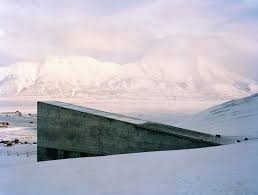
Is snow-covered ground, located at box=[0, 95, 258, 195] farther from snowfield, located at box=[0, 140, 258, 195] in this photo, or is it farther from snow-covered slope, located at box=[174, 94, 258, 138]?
snow-covered slope, located at box=[174, 94, 258, 138]

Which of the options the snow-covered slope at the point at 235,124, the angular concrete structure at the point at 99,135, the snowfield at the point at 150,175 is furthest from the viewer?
the snow-covered slope at the point at 235,124

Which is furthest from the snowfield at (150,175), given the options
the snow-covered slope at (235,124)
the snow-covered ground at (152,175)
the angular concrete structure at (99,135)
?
the snow-covered slope at (235,124)

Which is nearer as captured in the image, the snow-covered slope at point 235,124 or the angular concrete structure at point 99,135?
the angular concrete structure at point 99,135

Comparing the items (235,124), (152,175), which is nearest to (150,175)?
(152,175)

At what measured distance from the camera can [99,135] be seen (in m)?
9.79

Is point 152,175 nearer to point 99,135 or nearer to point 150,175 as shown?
point 150,175

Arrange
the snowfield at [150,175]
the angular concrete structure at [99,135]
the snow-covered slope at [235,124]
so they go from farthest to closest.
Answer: the snow-covered slope at [235,124]
the angular concrete structure at [99,135]
the snowfield at [150,175]

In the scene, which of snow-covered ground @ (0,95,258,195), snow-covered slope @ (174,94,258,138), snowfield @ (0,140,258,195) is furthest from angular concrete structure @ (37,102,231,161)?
snow-covered slope @ (174,94,258,138)

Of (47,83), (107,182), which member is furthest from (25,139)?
(47,83)

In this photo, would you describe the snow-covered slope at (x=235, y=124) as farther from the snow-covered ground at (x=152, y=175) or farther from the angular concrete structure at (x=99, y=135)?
the snow-covered ground at (x=152, y=175)

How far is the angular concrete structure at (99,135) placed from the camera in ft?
29.1

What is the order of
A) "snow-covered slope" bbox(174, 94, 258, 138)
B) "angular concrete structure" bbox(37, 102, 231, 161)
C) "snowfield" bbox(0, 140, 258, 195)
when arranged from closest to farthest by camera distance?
1. "snowfield" bbox(0, 140, 258, 195)
2. "angular concrete structure" bbox(37, 102, 231, 161)
3. "snow-covered slope" bbox(174, 94, 258, 138)

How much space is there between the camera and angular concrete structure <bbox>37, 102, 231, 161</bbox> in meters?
8.88

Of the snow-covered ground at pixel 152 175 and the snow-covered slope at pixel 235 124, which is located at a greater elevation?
the snow-covered slope at pixel 235 124
